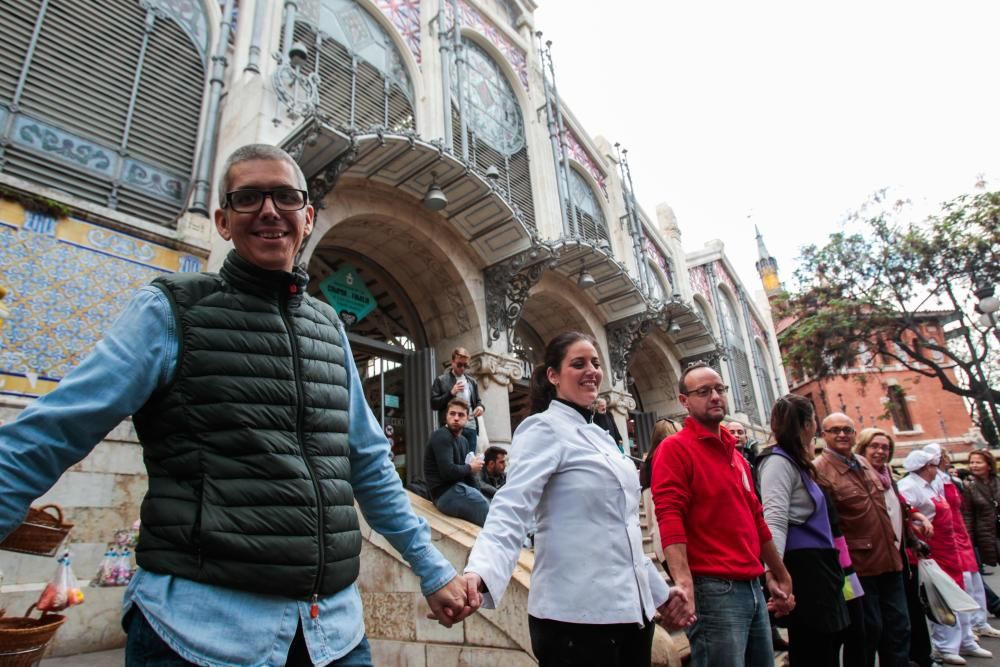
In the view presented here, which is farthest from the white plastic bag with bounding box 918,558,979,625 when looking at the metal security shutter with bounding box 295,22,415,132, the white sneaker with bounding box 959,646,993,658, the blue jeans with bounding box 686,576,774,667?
the metal security shutter with bounding box 295,22,415,132

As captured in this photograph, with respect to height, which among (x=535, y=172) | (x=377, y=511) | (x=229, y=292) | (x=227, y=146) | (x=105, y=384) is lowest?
(x=377, y=511)

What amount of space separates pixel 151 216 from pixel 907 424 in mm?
43174

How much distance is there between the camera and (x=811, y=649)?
281 cm

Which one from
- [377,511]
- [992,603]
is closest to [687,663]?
[377,511]

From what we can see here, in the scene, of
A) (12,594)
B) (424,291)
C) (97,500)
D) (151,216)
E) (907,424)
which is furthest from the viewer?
(907,424)

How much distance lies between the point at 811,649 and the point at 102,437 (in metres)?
3.23

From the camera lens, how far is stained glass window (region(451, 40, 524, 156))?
10.6 m

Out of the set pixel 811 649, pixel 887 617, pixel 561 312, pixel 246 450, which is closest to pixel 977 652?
pixel 887 617

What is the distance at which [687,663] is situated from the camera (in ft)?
12.2

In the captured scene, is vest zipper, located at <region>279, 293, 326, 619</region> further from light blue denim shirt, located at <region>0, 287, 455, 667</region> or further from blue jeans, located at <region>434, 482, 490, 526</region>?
blue jeans, located at <region>434, 482, 490, 526</region>

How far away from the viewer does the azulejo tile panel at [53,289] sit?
4.64 m

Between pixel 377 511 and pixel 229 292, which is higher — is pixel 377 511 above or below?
below

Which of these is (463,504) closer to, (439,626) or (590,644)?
(439,626)

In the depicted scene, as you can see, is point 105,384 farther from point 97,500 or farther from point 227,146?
point 227,146
